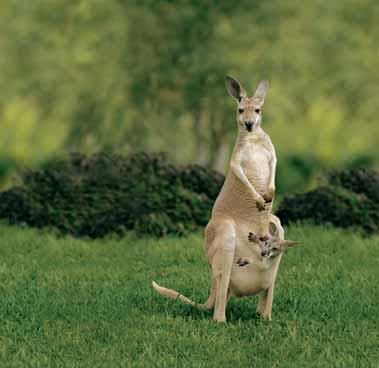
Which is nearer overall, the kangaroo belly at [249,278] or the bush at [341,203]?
the kangaroo belly at [249,278]

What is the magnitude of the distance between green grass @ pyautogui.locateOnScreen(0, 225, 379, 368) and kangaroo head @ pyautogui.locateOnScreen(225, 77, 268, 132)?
4.61ft

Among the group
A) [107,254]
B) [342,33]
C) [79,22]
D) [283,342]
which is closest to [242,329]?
[283,342]

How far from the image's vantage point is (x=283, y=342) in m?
5.73

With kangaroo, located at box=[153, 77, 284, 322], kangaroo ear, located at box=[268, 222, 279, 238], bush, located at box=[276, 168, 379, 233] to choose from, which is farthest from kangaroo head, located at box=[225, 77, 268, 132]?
bush, located at box=[276, 168, 379, 233]

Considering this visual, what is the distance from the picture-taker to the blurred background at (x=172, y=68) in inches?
694

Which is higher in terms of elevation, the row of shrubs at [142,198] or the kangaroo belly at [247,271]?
the kangaroo belly at [247,271]

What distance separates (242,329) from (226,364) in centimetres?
70

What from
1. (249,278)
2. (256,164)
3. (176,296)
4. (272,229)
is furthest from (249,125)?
(176,296)

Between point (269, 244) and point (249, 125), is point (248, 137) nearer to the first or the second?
point (249, 125)

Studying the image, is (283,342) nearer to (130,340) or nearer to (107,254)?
(130,340)

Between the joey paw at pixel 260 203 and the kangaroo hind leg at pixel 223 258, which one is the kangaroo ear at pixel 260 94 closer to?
the joey paw at pixel 260 203

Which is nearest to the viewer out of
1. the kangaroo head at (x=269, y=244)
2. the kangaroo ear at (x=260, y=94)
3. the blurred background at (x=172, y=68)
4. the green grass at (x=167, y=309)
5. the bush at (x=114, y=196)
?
the green grass at (x=167, y=309)

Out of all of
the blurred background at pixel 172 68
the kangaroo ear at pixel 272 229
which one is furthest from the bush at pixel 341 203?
the blurred background at pixel 172 68

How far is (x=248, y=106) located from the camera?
6.01 m
